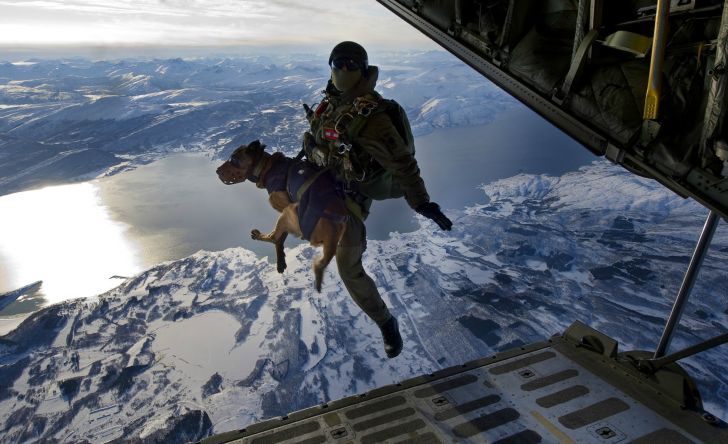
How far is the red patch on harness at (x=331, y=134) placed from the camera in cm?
440

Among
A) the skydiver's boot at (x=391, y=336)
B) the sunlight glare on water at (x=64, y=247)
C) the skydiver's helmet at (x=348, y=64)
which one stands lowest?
the sunlight glare on water at (x=64, y=247)

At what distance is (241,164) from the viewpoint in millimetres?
4930

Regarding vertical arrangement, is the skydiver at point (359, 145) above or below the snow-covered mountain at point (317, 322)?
above

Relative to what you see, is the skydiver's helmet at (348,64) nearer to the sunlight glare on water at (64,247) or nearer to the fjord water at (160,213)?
the fjord water at (160,213)

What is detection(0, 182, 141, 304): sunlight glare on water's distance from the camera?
70037 mm

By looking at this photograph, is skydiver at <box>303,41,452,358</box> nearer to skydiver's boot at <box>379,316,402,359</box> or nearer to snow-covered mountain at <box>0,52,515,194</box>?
skydiver's boot at <box>379,316,402,359</box>

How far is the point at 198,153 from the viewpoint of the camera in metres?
131

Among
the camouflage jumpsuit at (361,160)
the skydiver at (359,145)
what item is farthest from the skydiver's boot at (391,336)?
the skydiver at (359,145)

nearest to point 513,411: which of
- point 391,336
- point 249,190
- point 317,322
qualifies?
point 391,336

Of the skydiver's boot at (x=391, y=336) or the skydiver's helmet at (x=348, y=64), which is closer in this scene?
the skydiver's helmet at (x=348, y=64)

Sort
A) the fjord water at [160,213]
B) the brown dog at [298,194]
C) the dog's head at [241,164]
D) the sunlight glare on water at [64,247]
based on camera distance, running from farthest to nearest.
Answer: the fjord water at [160,213], the sunlight glare on water at [64,247], the dog's head at [241,164], the brown dog at [298,194]

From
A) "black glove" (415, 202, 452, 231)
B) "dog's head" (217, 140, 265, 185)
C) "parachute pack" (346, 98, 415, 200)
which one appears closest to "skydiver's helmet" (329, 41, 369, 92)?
"parachute pack" (346, 98, 415, 200)

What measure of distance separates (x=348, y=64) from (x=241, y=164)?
1.78 meters

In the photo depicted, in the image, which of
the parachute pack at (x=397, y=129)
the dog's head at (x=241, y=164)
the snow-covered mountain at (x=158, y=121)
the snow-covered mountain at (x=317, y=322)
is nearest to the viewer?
the parachute pack at (x=397, y=129)
